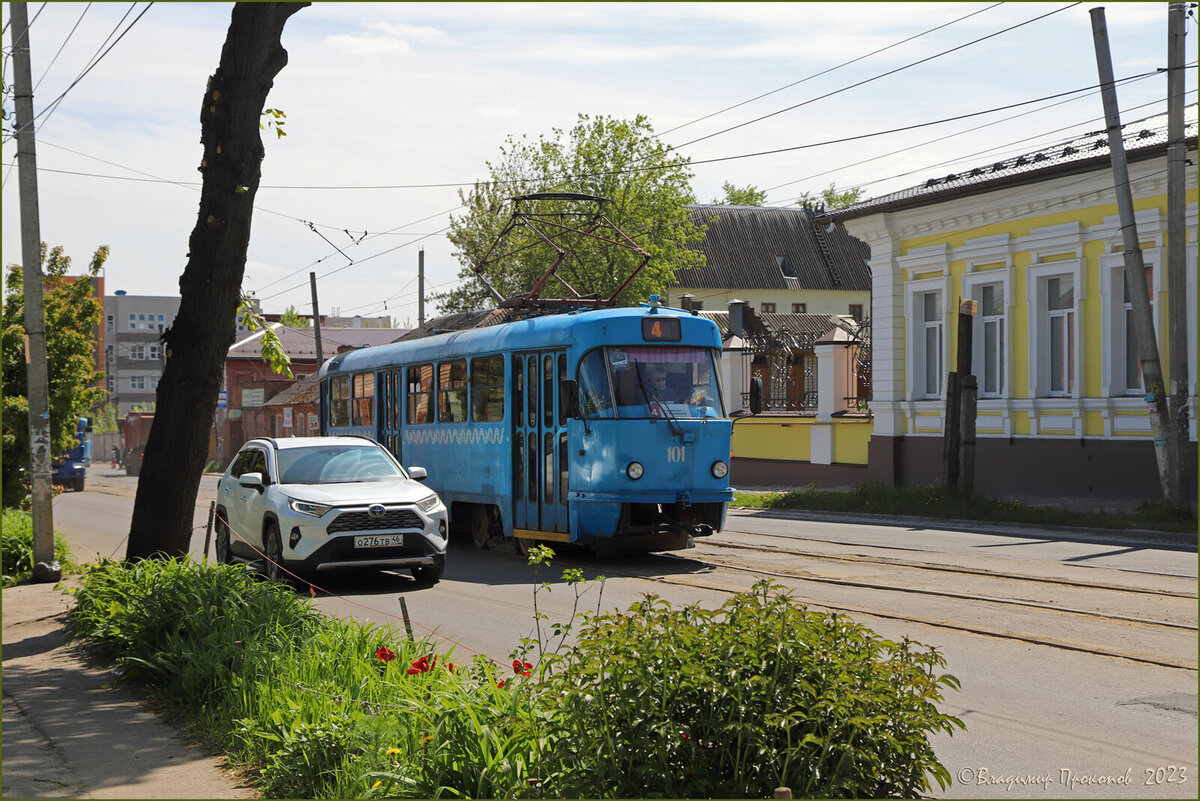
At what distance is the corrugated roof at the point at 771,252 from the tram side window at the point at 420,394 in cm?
4831

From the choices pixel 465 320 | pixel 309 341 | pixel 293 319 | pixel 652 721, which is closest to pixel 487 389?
pixel 652 721

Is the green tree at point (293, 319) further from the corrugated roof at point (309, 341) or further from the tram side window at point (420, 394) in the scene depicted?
the tram side window at point (420, 394)

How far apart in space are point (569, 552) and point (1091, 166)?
1360 cm

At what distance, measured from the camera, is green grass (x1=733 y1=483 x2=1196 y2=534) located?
19094 millimetres

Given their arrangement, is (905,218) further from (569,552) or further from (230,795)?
(230,795)

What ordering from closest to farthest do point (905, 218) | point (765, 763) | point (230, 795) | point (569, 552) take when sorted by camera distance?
point (765, 763)
point (230, 795)
point (569, 552)
point (905, 218)

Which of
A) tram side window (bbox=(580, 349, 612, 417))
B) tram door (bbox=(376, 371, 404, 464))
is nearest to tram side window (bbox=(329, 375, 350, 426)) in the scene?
tram door (bbox=(376, 371, 404, 464))

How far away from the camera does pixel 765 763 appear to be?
470cm

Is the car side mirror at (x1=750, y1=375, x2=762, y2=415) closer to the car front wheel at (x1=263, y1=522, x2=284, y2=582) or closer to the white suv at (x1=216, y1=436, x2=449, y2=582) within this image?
the white suv at (x1=216, y1=436, x2=449, y2=582)

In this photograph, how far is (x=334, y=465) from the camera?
47.5 ft

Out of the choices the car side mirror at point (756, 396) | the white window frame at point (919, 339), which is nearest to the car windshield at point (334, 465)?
the car side mirror at point (756, 396)

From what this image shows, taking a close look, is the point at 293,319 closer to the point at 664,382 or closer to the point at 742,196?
the point at 742,196

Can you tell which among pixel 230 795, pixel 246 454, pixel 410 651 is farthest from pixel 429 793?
pixel 246 454

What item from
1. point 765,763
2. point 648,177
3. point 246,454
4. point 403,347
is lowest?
point 765,763
